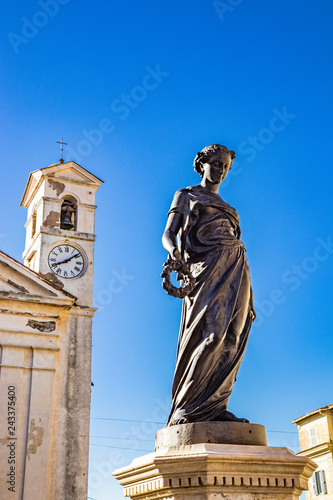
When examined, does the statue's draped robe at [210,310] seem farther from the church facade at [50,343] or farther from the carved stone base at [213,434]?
the church facade at [50,343]

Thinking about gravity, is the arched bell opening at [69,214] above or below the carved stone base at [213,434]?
above

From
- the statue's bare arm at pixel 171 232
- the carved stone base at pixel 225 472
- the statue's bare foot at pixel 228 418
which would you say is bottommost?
the carved stone base at pixel 225 472

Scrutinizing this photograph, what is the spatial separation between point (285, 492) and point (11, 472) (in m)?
12.8

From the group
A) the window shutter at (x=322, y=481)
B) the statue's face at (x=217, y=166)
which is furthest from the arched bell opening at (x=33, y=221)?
the statue's face at (x=217, y=166)

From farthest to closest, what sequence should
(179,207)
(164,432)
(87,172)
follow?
(87,172), (179,207), (164,432)

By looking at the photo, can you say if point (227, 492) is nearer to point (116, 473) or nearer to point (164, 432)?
point (164, 432)

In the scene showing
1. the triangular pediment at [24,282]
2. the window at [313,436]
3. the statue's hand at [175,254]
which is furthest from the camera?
the window at [313,436]

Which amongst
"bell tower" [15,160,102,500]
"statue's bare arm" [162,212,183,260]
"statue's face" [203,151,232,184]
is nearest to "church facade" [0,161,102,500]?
"bell tower" [15,160,102,500]

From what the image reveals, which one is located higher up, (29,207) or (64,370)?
(29,207)

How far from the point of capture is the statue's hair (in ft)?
14.0

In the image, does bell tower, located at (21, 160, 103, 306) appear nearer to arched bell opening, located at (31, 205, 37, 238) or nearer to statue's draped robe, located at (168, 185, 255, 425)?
arched bell opening, located at (31, 205, 37, 238)

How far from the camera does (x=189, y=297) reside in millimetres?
3895

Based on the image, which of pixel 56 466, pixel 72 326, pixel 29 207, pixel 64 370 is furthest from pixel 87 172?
pixel 56 466

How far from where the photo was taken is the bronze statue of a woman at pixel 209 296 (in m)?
3.62
